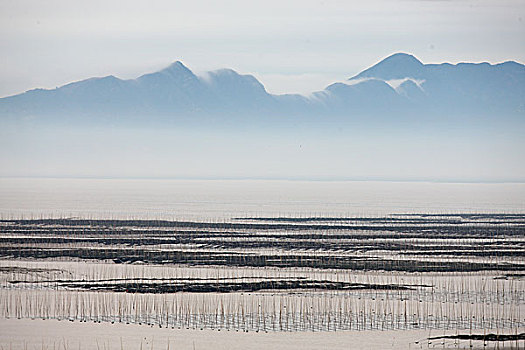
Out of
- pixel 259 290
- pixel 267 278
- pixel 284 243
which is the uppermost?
pixel 284 243

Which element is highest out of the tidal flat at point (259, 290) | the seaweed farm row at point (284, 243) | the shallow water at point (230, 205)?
the shallow water at point (230, 205)

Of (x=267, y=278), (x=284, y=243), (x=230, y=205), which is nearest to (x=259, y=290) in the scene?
(x=267, y=278)

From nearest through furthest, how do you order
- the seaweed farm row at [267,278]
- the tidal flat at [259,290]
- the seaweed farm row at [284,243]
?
the tidal flat at [259,290], the seaweed farm row at [267,278], the seaweed farm row at [284,243]

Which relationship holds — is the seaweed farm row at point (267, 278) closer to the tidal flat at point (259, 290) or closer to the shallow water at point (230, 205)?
the tidal flat at point (259, 290)

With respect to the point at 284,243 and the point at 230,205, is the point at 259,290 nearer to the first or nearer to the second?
the point at 284,243

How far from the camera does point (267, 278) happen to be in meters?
27.1

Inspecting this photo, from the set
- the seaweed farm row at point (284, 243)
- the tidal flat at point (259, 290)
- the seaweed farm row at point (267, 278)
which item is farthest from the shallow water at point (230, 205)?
the tidal flat at point (259, 290)

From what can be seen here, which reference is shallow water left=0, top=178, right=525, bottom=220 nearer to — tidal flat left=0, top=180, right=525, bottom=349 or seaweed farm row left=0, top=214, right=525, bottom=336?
seaweed farm row left=0, top=214, right=525, bottom=336

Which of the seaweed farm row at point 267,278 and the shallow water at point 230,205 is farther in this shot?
the shallow water at point 230,205

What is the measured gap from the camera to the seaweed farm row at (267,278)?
71.0ft

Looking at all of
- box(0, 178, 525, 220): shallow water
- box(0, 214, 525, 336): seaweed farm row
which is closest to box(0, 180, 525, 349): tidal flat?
box(0, 214, 525, 336): seaweed farm row

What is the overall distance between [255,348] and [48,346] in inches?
171

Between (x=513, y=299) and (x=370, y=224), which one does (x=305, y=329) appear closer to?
(x=513, y=299)

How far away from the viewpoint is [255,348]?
62.7 feet
